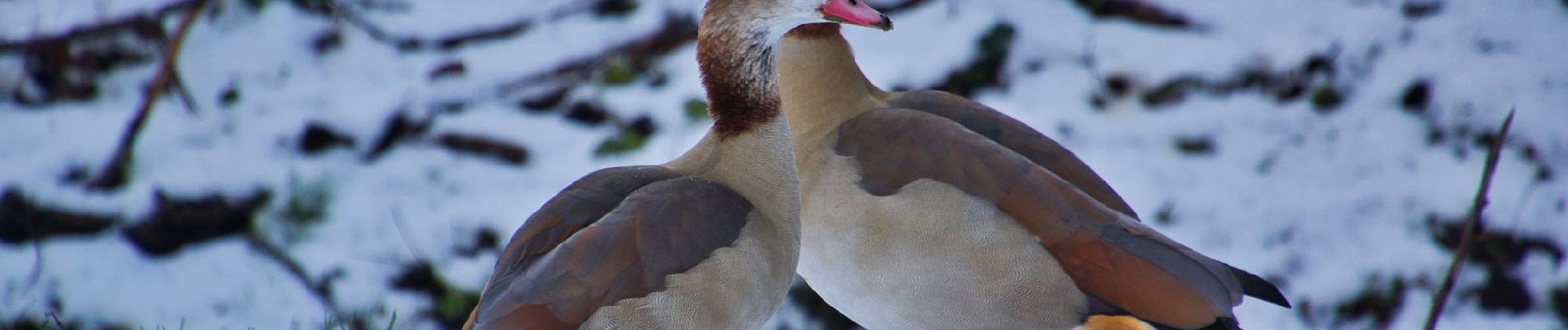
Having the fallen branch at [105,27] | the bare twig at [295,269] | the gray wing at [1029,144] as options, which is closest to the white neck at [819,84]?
the gray wing at [1029,144]

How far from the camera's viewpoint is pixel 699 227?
2723 millimetres

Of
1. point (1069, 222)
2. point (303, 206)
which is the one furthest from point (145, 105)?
point (1069, 222)

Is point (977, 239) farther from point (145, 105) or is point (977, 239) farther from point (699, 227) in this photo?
point (145, 105)

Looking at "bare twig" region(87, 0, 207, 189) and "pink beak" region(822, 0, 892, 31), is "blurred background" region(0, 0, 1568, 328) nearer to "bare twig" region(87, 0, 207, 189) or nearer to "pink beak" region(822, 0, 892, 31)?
"bare twig" region(87, 0, 207, 189)

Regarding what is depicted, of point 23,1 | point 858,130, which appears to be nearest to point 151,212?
point 23,1

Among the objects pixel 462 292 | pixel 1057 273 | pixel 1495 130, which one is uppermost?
pixel 1057 273

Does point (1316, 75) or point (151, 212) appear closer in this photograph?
point (151, 212)

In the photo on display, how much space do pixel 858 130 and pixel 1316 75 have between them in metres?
2.46

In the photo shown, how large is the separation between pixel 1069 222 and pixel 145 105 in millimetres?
3287

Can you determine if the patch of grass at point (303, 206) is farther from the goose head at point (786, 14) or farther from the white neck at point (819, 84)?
the goose head at point (786, 14)

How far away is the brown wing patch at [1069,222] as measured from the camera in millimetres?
2834

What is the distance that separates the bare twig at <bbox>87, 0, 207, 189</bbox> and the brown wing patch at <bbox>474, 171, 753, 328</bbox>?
246 centimetres

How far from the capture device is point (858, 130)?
3342mm

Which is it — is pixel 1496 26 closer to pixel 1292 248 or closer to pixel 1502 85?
pixel 1502 85
